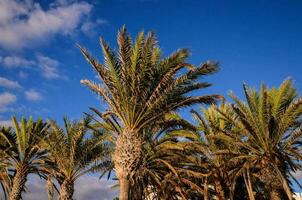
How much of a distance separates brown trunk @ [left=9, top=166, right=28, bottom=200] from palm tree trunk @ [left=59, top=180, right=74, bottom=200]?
158 inches

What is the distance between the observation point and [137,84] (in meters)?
15.1

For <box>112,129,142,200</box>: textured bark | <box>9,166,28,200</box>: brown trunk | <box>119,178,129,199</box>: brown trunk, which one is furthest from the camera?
<box>9,166,28,200</box>: brown trunk

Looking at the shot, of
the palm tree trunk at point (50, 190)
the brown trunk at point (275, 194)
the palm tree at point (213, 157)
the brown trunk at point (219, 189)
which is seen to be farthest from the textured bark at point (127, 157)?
the palm tree trunk at point (50, 190)

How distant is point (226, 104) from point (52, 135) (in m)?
11.3

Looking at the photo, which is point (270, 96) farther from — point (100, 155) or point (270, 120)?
point (100, 155)

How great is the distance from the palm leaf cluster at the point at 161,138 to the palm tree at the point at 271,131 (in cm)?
5

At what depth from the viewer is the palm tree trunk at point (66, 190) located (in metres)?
21.4

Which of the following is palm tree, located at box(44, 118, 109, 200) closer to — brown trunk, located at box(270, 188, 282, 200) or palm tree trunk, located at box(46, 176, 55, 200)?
palm tree trunk, located at box(46, 176, 55, 200)

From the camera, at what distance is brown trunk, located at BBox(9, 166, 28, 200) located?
78.1ft

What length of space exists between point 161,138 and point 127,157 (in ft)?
25.3

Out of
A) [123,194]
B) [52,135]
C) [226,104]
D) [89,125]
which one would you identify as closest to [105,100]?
[123,194]

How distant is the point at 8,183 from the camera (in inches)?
1003

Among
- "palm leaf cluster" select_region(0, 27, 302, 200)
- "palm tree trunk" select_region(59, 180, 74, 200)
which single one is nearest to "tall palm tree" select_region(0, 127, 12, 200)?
"palm leaf cluster" select_region(0, 27, 302, 200)

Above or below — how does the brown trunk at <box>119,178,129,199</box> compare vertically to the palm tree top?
below
